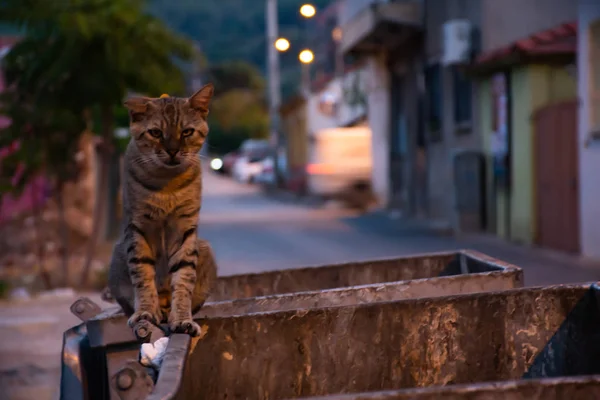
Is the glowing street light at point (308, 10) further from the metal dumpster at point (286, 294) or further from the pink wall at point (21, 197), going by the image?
the metal dumpster at point (286, 294)

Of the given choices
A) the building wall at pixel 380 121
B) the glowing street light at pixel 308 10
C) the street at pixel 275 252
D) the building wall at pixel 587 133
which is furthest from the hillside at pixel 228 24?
the building wall at pixel 587 133

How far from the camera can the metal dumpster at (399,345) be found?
13.1ft

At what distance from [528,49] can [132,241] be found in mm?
11944

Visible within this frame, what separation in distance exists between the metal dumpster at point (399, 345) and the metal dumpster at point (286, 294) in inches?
5.9

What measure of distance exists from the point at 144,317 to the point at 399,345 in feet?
3.86

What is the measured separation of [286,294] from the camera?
4676mm

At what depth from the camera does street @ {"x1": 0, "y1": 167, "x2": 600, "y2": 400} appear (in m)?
8.20

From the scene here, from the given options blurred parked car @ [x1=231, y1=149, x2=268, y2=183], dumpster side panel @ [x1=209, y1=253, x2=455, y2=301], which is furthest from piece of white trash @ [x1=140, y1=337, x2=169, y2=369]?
blurred parked car @ [x1=231, y1=149, x2=268, y2=183]

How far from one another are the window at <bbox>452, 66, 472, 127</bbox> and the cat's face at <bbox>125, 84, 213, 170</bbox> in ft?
50.8

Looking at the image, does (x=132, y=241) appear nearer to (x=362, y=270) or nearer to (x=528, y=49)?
(x=362, y=270)

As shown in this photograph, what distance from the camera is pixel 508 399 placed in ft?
9.88

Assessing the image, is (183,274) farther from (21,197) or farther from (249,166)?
(249,166)

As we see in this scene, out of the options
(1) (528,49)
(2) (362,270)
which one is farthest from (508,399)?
(1) (528,49)

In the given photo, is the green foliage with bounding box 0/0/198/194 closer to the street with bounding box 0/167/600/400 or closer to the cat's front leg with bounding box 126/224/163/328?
the street with bounding box 0/167/600/400
